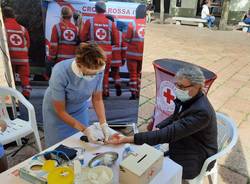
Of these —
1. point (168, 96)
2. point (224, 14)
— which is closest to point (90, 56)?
point (168, 96)

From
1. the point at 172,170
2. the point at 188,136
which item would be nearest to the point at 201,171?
the point at 188,136

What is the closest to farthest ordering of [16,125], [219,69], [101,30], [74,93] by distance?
[74,93]
[16,125]
[101,30]
[219,69]

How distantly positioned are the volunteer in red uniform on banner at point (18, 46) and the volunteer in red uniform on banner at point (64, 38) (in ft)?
0.87

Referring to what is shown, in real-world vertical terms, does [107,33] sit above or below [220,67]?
above

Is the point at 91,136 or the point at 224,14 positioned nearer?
the point at 91,136

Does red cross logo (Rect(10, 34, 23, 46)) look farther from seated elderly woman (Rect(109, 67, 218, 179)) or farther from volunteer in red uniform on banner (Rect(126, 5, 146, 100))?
seated elderly woman (Rect(109, 67, 218, 179))

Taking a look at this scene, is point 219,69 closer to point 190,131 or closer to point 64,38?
point 64,38

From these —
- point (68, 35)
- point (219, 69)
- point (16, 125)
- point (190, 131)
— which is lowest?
point (219, 69)

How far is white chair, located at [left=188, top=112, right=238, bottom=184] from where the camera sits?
1.71 meters

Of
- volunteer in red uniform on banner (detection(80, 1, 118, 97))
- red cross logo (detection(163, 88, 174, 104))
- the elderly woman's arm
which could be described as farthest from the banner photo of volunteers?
the elderly woman's arm

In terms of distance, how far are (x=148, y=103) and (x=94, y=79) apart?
6.88 feet

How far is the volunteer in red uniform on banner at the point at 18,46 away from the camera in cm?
247

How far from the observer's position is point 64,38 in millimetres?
2504

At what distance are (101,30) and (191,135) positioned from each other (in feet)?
4.34
